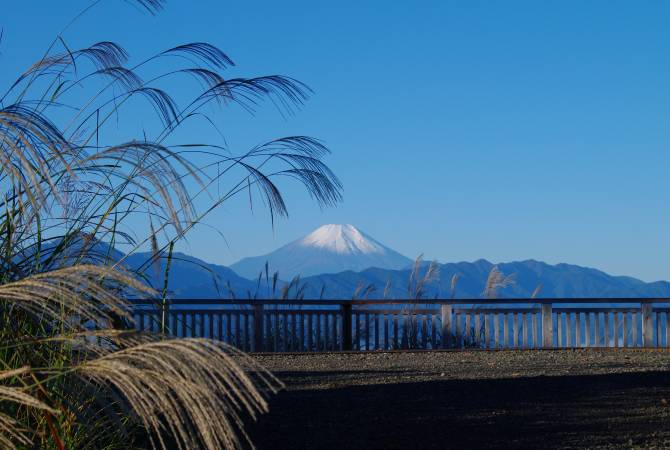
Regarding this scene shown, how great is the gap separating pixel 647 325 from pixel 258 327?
5998 mm

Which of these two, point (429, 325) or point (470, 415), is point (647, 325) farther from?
point (470, 415)

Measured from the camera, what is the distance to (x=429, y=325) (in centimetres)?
1268

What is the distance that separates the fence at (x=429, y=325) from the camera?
12258 mm

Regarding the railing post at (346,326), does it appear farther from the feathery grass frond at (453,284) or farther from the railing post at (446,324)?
the feathery grass frond at (453,284)

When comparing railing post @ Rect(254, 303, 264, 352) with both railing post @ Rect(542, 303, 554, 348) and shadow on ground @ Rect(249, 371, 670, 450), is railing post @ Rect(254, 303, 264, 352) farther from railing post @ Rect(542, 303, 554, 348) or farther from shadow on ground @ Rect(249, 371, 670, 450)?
railing post @ Rect(542, 303, 554, 348)

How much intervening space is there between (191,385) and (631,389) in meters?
7.02

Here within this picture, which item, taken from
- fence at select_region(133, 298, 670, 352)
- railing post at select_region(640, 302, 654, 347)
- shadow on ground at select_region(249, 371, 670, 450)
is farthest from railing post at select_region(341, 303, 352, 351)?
railing post at select_region(640, 302, 654, 347)

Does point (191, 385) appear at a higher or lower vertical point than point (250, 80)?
lower

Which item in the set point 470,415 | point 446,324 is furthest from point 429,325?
point 470,415

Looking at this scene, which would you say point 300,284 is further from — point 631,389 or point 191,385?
point 191,385

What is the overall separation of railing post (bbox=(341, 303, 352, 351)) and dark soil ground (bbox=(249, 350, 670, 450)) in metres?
2.06

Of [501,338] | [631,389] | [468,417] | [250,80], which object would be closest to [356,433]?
[468,417]

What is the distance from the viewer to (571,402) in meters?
7.01

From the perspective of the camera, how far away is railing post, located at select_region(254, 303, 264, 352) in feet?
40.0
